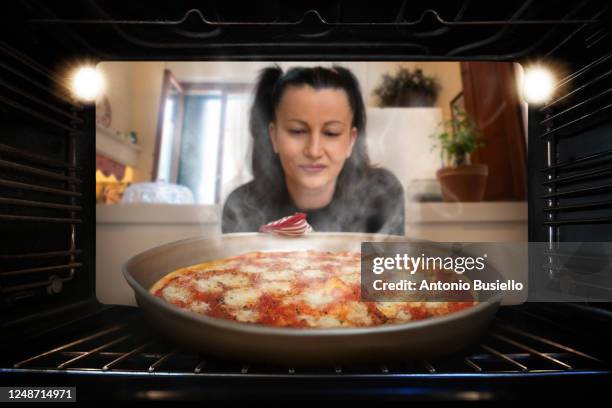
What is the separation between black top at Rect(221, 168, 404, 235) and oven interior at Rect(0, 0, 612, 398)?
0.77 feet

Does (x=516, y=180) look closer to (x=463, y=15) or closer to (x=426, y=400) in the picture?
(x=463, y=15)

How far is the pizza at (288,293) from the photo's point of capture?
516 mm

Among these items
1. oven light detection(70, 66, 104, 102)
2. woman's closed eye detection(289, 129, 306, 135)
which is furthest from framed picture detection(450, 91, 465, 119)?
oven light detection(70, 66, 104, 102)

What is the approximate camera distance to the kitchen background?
2.23 ft

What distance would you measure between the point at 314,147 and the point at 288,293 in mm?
301

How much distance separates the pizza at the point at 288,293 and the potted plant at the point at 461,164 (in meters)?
0.27

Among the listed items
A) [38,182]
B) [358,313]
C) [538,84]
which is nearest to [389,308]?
[358,313]

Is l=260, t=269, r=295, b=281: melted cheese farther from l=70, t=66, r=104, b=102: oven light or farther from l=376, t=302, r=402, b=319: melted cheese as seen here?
l=70, t=66, r=104, b=102: oven light

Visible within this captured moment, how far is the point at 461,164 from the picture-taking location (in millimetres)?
762

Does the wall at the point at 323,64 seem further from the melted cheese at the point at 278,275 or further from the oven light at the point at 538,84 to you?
the melted cheese at the point at 278,275

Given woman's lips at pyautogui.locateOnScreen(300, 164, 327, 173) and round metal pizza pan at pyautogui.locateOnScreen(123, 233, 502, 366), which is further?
woman's lips at pyautogui.locateOnScreen(300, 164, 327, 173)

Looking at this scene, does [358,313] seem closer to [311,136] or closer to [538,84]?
[311,136]

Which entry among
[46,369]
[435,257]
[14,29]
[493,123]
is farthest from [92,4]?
[493,123]

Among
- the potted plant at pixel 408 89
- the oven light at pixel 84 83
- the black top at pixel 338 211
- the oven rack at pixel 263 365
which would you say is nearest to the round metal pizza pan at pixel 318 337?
the oven rack at pixel 263 365
